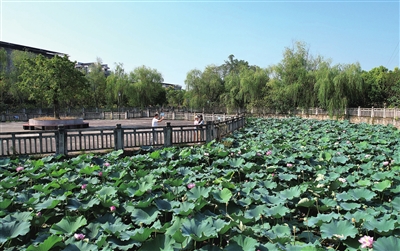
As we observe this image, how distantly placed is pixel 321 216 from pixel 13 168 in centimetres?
589

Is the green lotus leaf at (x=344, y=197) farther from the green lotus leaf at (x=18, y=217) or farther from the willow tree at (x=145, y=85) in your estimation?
the willow tree at (x=145, y=85)

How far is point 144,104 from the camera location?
38.7 metres

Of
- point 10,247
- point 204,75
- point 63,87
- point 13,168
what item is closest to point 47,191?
point 10,247

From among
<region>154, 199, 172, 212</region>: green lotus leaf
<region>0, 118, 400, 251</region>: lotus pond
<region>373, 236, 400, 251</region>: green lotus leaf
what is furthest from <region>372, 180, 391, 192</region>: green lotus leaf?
<region>154, 199, 172, 212</region>: green lotus leaf

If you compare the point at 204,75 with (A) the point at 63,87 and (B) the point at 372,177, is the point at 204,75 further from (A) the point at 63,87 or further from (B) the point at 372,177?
(B) the point at 372,177

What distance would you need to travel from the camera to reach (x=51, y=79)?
776 inches

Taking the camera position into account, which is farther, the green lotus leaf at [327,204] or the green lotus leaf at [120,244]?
the green lotus leaf at [327,204]

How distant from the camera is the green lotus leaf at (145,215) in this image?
3.04 metres

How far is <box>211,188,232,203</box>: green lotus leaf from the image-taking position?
138 inches

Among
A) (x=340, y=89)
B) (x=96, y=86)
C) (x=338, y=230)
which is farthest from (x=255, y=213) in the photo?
(x=96, y=86)

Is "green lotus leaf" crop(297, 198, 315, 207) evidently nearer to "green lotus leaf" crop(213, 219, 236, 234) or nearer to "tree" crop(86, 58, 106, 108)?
"green lotus leaf" crop(213, 219, 236, 234)

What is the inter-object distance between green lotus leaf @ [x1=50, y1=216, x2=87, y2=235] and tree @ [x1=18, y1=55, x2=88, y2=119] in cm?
1891

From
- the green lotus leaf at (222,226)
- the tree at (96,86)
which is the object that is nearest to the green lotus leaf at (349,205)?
the green lotus leaf at (222,226)

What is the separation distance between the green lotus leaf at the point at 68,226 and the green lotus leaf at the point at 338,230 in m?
2.25
